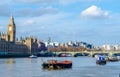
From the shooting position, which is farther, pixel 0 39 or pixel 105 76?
pixel 0 39

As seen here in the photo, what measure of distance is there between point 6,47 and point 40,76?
14426 centimetres

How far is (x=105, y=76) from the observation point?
184 ft

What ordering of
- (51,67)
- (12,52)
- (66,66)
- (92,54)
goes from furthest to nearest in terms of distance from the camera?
1. (12,52)
2. (92,54)
3. (66,66)
4. (51,67)

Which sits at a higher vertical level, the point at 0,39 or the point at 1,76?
the point at 0,39

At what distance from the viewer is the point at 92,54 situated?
614 ft

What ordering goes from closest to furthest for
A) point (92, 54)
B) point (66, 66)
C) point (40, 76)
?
point (40, 76)
point (66, 66)
point (92, 54)

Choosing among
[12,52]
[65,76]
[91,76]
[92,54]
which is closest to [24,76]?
[65,76]

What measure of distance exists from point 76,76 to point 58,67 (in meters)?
18.5

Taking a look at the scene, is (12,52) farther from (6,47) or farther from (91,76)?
(91,76)

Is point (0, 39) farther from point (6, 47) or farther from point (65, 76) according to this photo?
point (65, 76)

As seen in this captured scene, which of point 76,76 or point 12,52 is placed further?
point 12,52

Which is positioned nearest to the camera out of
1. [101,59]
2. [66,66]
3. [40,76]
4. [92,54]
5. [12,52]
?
[40,76]

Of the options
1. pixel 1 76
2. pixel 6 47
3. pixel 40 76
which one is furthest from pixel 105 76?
pixel 6 47

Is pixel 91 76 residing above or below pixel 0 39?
below
